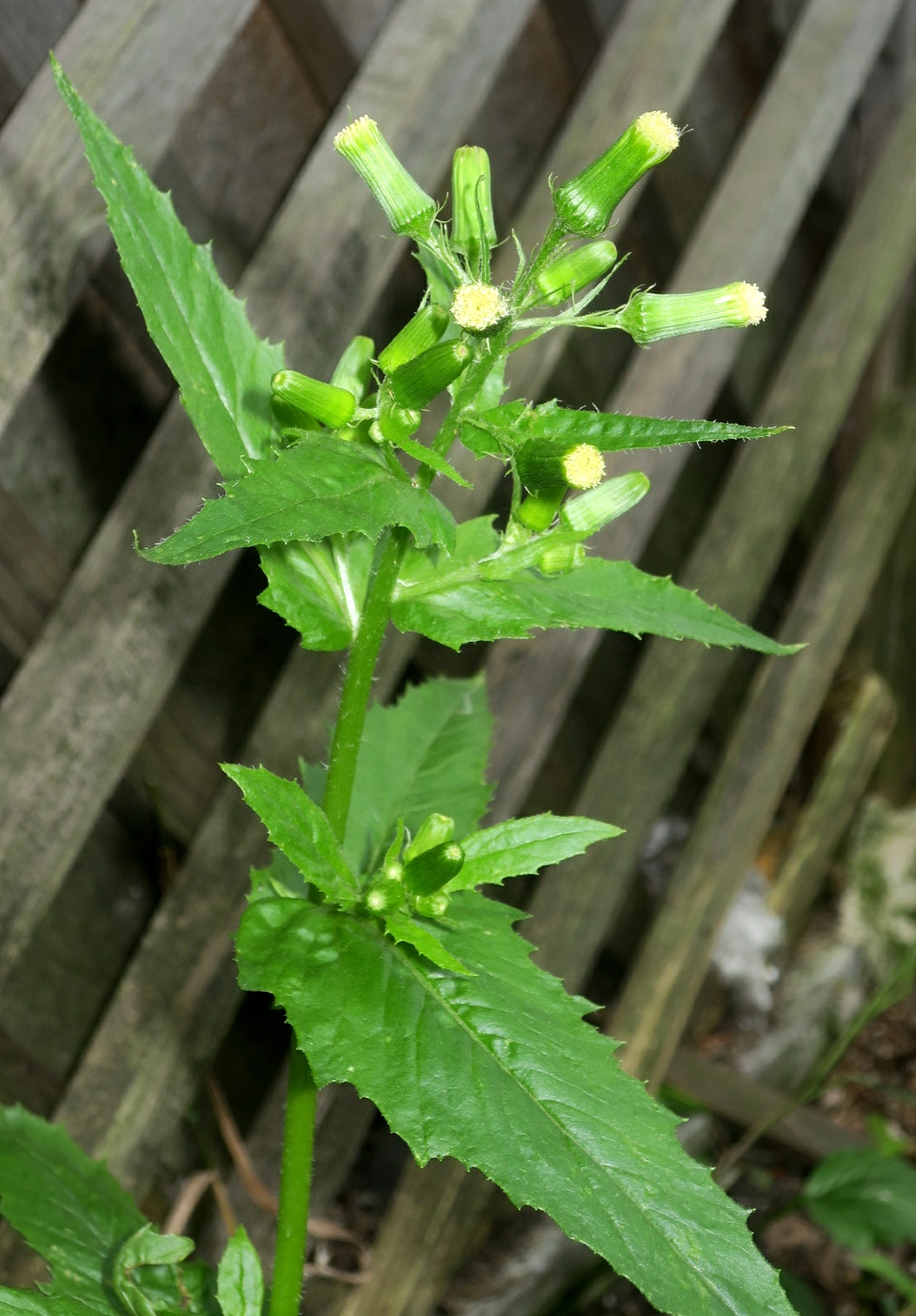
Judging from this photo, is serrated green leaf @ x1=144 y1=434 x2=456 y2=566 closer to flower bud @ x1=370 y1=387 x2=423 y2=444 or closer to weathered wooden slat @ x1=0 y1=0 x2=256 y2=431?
flower bud @ x1=370 y1=387 x2=423 y2=444

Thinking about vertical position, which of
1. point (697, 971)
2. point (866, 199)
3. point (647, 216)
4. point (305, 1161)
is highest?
point (866, 199)

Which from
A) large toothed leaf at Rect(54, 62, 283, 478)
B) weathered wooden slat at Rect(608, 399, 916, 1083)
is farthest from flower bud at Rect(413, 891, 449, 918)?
weathered wooden slat at Rect(608, 399, 916, 1083)

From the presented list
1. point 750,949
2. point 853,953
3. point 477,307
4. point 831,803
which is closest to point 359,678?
point 477,307

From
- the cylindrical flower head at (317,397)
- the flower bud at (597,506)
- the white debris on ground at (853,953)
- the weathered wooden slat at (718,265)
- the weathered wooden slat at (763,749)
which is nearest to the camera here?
the cylindrical flower head at (317,397)

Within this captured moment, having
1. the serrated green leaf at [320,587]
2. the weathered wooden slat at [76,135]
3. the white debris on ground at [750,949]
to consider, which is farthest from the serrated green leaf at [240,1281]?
the white debris on ground at [750,949]

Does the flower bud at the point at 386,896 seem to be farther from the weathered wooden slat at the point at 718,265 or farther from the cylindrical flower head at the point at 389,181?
the weathered wooden slat at the point at 718,265

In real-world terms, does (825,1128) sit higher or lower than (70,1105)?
higher

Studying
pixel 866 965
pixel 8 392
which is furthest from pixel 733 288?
pixel 866 965

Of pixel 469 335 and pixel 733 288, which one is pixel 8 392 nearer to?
pixel 469 335
